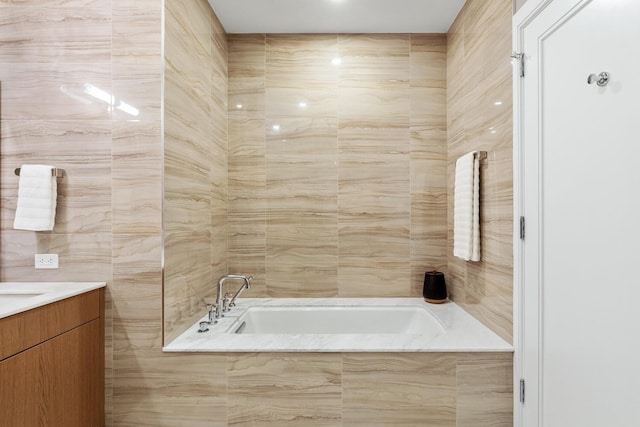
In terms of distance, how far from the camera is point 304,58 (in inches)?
110

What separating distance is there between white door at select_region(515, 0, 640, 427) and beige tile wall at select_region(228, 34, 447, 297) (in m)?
1.10

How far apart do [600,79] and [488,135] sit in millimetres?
833

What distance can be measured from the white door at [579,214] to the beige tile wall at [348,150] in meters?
1.10

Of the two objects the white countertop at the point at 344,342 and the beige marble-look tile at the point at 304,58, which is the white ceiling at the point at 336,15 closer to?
the beige marble-look tile at the point at 304,58

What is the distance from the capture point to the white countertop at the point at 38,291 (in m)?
1.40

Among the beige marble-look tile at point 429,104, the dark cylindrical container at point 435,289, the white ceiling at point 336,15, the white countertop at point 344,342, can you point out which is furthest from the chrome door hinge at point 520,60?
the dark cylindrical container at point 435,289

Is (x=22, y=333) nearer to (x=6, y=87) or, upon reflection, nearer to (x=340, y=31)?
(x=6, y=87)

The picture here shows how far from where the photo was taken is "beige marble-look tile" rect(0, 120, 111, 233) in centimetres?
180

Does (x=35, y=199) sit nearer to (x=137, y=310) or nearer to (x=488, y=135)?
(x=137, y=310)

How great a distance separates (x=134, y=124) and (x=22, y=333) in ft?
3.35

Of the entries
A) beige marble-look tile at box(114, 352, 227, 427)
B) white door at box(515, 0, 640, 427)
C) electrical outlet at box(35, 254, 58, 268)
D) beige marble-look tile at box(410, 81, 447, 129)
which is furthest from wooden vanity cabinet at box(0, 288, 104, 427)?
beige marble-look tile at box(410, 81, 447, 129)

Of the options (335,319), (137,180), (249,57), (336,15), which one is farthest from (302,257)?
(336,15)

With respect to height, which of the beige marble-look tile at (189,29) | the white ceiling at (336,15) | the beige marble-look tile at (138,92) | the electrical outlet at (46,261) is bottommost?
the electrical outlet at (46,261)

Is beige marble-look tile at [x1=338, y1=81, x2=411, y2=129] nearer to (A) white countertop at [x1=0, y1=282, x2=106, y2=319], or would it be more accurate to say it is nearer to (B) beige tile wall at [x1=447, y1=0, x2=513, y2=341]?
(B) beige tile wall at [x1=447, y1=0, x2=513, y2=341]
